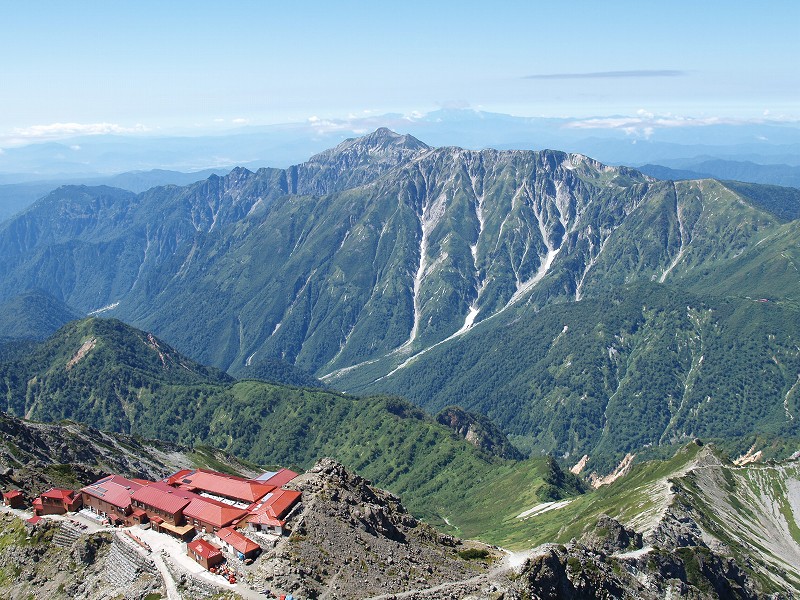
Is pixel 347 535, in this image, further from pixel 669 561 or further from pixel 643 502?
pixel 643 502

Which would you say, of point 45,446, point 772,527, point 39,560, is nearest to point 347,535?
point 39,560

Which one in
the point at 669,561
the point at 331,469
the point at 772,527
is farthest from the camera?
the point at 772,527

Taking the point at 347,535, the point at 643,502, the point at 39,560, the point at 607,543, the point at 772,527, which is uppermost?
the point at 347,535

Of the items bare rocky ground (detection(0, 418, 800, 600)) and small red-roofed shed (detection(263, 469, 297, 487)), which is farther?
small red-roofed shed (detection(263, 469, 297, 487))

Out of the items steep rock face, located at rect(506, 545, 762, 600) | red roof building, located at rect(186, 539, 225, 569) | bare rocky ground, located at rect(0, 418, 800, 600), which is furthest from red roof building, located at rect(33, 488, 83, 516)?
steep rock face, located at rect(506, 545, 762, 600)

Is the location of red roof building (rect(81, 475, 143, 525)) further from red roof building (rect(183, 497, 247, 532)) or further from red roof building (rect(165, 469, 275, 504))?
red roof building (rect(183, 497, 247, 532))

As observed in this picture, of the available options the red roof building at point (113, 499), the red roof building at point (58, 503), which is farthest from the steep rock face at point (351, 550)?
the red roof building at point (58, 503)

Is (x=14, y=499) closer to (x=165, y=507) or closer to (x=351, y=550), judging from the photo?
(x=165, y=507)
